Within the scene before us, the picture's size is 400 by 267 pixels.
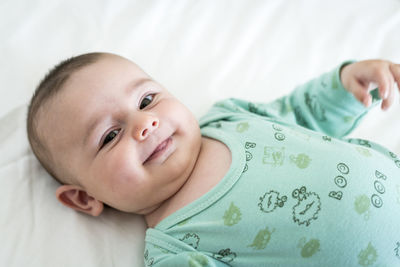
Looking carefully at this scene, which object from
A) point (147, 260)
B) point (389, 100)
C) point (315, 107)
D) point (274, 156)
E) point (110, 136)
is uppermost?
point (389, 100)

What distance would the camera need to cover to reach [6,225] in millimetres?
870

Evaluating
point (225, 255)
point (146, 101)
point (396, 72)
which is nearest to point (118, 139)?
point (146, 101)

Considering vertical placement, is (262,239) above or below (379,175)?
below

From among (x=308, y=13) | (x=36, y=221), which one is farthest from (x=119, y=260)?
(x=308, y=13)

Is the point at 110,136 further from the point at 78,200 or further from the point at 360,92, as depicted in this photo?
the point at 360,92

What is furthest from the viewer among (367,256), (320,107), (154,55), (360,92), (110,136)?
(154,55)

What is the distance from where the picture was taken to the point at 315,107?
109 cm

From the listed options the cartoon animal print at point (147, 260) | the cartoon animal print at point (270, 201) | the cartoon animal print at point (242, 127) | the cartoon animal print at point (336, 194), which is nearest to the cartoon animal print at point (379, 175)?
the cartoon animal print at point (336, 194)

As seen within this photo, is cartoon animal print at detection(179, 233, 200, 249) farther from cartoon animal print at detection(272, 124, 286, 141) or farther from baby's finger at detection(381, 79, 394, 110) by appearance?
baby's finger at detection(381, 79, 394, 110)

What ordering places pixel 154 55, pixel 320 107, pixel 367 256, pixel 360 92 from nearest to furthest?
pixel 367 256 → pixel 360 92 → pixel 320 107 → pixel 154 55

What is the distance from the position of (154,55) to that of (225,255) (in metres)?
0.74

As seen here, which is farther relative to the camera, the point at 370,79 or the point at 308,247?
the point at 370,79

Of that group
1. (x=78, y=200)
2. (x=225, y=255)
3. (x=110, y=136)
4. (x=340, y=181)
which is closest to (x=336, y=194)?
(x=340, y=181)

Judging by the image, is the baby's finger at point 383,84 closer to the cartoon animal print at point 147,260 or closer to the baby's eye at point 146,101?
the baby's eye at point 146,101
